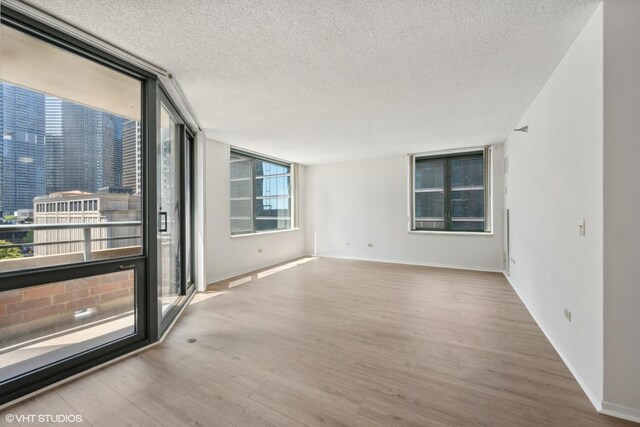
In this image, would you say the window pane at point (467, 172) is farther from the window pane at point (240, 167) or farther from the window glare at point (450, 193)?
the window pane at point (240, 167)

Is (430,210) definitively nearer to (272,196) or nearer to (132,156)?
(272,196)

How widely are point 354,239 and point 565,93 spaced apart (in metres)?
5.08

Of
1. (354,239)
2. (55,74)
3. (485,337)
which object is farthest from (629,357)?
(354,239)

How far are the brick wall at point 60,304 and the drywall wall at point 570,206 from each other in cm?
363

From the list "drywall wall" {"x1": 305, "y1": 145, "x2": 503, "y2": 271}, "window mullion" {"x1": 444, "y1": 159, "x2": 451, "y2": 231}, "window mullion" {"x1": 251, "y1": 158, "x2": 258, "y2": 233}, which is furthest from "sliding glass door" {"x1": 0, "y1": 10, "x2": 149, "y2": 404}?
"window mullion" {"x1": 444, "y1": 159, "x2": 451, "y2": 231}

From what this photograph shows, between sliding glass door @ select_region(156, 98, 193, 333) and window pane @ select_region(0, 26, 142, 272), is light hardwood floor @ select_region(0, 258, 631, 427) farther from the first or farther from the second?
window pane @ select_region(0, 26, 142, 272)

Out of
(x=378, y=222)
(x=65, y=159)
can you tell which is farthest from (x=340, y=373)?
(x=378, y=222)

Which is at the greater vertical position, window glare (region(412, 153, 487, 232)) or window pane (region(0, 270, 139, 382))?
window glare (region(412, 153, 487, 232))

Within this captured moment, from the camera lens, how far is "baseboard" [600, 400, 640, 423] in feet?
5.19

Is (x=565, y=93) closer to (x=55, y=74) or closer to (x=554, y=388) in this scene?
(x=554, y=388)

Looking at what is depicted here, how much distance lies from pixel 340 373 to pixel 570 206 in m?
2.24

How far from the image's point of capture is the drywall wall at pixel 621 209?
5.12 feet

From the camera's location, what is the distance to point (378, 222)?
654 centimetres

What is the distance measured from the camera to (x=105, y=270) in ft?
7.39
